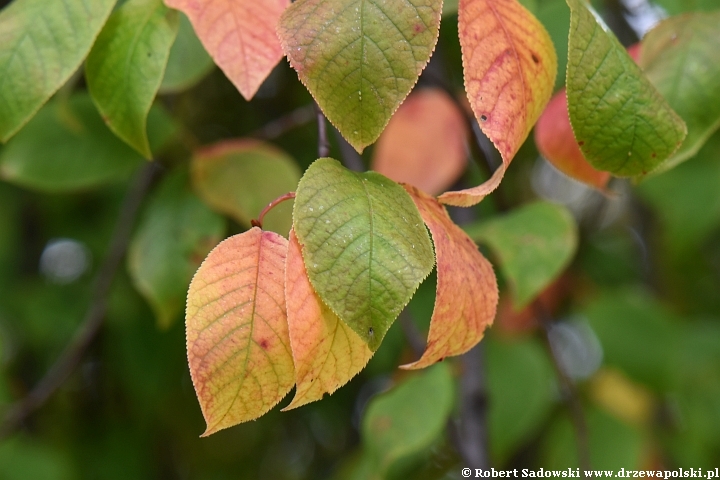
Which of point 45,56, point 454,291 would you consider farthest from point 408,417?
point 45,56

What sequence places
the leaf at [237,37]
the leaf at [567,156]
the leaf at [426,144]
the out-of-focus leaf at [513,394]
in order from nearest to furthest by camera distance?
1. the leaf at [237,37]
2. the leaf at [567,156]
3. the leaf at [426,144]
4. the out-of-focus leaf at [513,394]

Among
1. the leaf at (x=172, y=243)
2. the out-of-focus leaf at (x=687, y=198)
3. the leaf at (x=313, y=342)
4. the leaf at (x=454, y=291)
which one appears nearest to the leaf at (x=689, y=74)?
the leaf at (x=454, y=291)

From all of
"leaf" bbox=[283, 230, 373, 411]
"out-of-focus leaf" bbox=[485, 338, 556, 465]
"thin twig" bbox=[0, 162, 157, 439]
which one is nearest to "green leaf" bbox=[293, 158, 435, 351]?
"leaf" bbox=[283, 230, 373, 411]

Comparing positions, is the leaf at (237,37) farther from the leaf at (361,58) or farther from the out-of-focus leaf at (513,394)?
the out-of-focus leaf at (513,394)

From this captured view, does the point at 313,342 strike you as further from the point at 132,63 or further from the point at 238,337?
the point at 132,63

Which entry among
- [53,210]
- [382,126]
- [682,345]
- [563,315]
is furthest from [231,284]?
[563,315]

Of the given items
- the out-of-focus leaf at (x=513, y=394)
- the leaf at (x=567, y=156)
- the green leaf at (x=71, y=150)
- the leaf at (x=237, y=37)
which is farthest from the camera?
the out-of-focus leaf at (x=513, y=394)

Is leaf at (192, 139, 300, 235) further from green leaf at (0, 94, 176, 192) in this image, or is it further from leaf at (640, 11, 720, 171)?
leaf at (640, 11, 720, 171)
